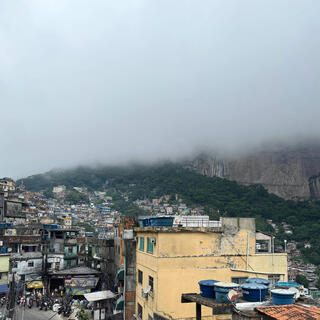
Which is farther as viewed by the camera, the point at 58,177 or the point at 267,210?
the point at 58,177

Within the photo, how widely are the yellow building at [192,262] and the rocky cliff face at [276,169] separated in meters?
137

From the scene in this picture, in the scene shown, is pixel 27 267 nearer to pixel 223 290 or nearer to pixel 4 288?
pixel 4 288

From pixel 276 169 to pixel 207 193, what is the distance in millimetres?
48488

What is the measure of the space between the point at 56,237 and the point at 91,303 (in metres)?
18.5

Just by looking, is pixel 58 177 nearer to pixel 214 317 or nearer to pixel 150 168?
pixel 150 168

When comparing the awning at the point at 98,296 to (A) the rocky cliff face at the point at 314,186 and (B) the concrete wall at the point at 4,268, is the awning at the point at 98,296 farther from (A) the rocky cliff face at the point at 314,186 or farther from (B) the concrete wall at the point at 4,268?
(A) the rocky cliff face at the point at 314,186

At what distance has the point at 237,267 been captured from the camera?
19047 mm

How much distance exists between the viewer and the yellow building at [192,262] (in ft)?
57.7

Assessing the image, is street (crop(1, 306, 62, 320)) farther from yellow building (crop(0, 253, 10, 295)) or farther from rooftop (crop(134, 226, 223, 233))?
rooftop (crop(134, 226, 223, 233))

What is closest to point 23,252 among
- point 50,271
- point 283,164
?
point 50,271

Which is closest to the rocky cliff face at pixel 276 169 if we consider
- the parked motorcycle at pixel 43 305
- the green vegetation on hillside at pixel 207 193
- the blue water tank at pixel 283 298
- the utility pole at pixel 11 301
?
the green vegetation on hillside at pixel 207 193

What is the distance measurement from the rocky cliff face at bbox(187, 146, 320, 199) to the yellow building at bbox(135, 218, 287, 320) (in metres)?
137

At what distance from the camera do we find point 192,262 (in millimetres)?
18234

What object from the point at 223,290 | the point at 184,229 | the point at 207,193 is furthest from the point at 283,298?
the point at 207,193
